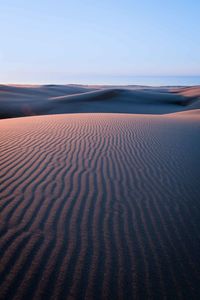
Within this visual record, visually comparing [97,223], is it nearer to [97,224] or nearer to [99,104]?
[97,224]

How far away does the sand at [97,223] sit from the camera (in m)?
2.37

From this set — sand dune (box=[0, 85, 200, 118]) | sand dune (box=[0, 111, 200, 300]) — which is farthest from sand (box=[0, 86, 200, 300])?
sand dune (box=[0, 85, 200, 118])

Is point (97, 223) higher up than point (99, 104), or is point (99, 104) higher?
point (99, 104)

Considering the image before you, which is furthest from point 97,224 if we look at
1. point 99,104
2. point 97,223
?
point 99,104

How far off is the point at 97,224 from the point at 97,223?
20 millimetres

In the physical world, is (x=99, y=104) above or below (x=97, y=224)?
above

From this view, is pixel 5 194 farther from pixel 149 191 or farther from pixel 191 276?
pixel 191 276

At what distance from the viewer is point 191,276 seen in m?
2.53

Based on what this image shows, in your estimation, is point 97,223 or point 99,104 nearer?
point 97,223

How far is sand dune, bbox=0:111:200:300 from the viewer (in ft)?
7.76

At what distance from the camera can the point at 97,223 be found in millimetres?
3213

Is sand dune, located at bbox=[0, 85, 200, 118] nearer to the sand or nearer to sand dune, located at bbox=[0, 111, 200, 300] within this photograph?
the sand

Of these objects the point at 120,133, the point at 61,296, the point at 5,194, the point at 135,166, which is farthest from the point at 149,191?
the point at 120,133

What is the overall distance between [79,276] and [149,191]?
200cm
